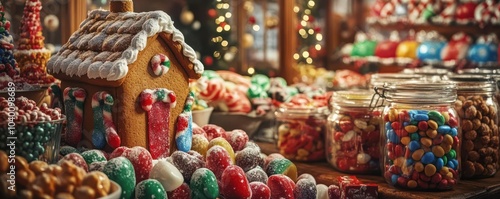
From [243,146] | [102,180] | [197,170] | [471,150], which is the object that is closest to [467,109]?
[471,150]

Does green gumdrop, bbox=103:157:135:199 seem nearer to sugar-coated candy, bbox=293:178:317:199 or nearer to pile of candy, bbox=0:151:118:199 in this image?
pile of candy, bbox=0:151:118:199

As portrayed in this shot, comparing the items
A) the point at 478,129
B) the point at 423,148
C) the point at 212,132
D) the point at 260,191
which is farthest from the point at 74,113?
the point at 478,129

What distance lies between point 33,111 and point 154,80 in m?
0.43

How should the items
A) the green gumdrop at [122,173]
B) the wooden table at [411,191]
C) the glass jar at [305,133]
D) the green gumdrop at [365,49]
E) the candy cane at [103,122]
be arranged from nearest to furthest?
the green gumdrop at [122,173] < the candy cane at [103,122] < the wooden table at [411,191] < the glass jar at [305,133] < the green gumdrop at [365,49]

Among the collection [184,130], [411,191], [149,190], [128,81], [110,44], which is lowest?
[411,191]

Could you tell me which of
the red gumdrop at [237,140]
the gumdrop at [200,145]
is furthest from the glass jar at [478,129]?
the gumdrop at [200,145]

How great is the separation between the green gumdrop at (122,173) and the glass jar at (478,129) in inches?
50.8

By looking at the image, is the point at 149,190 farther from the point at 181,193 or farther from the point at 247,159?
the point at 247,159

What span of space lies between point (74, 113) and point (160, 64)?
11.9 inches

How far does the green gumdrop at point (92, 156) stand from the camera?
65.2 inches

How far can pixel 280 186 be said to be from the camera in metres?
1.85

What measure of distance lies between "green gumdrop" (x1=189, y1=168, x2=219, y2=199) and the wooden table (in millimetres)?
650

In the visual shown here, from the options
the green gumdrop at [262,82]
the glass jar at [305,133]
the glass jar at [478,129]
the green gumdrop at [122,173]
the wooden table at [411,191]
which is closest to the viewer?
the green gumdrop at [122,173]

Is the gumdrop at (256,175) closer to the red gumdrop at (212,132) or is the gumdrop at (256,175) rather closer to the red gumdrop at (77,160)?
the red gumdrop at (212,132)
